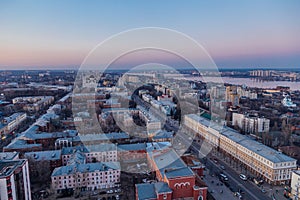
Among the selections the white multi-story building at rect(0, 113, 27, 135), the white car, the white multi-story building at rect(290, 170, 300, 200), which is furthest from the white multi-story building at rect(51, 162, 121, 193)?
the white multi-story building at rect(0, 113, 27, 135)

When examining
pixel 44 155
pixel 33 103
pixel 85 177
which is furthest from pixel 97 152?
pixel 33 103

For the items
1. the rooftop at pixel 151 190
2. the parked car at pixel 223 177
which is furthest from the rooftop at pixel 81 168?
the parked car at pixel 223 177

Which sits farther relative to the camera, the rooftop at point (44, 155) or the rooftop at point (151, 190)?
the rooftop at point (44, 155)

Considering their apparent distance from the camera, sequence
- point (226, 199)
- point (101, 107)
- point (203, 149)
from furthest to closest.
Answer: point (101, 107) → point (203, 149) → point (226, 199)

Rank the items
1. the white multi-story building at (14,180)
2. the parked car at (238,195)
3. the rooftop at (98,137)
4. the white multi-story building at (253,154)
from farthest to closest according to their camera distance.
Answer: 1. the rooftop at (98,137)
2. the white multi-story building at (253,154)
3. the parked car at (238,195)
4. the white multi-story building at (14,180)

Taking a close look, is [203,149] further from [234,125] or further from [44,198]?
[44,198]

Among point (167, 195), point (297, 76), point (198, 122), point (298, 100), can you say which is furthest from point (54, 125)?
point (297, 76)

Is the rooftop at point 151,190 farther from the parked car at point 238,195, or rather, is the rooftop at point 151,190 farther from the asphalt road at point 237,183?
the asphalt road at point 237,183
